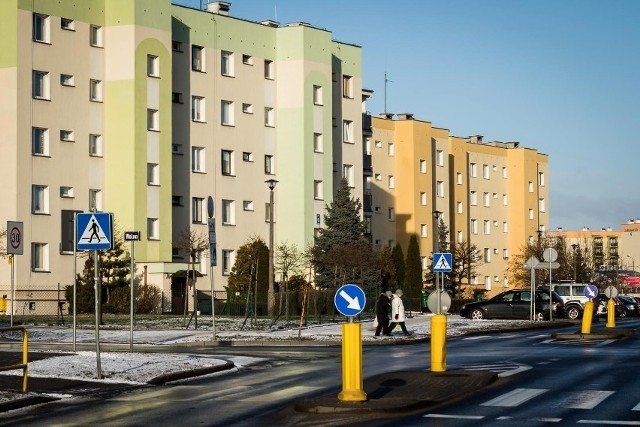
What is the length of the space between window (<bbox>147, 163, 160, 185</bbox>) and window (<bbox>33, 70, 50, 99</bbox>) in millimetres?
7357

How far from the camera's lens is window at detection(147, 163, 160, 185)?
74.1 m

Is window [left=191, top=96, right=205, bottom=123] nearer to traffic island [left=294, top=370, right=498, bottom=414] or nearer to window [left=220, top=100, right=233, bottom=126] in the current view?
window [left=220, top=100, right=233, bottom=126]

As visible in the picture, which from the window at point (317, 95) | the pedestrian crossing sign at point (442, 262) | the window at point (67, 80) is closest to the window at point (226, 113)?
the window at point (317, 95)

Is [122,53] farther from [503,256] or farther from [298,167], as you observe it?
[503,256]

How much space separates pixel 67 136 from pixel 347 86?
24.8 metres

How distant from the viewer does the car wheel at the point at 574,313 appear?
2437 inches

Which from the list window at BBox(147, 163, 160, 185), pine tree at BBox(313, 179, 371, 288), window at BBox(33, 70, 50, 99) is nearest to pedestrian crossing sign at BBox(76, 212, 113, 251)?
window at BBox(33, 70, 50, 99)

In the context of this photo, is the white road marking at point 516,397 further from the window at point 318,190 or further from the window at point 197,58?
the window at point 318,190

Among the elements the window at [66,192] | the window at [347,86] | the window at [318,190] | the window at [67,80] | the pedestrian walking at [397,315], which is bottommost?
the pedestrian walking at [397,315]

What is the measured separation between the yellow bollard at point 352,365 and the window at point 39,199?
180 feet

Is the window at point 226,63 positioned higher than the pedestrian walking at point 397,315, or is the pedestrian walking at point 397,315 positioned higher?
the window at point 226,63

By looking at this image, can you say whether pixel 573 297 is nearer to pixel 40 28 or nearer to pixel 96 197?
pixel 96 197

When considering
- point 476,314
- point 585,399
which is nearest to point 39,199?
point 476,314

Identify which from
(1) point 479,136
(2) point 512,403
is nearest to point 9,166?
(2) point 512,403
